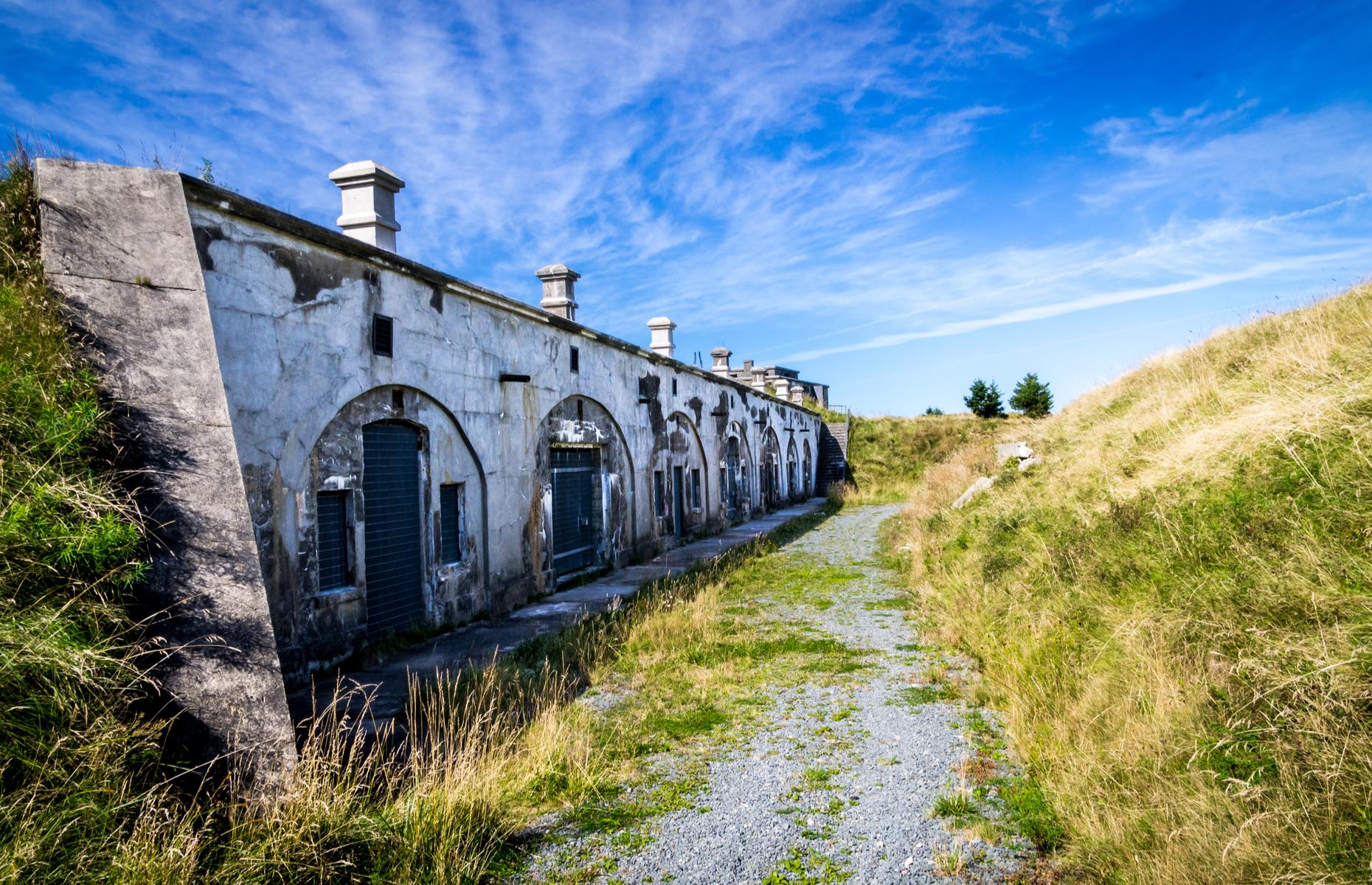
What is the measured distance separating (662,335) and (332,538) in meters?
12.2

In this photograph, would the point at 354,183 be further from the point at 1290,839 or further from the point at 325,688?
the point at 1290,839

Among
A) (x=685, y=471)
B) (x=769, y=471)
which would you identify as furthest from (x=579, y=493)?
(x=769, y=471)

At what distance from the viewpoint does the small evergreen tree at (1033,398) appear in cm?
3575

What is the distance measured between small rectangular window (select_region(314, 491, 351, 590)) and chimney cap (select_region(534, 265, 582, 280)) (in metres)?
6.54

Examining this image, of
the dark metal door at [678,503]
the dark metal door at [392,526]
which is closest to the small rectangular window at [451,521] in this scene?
the dark metal door at [392,526]

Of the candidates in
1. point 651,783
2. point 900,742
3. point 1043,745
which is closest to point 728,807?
point 651,783

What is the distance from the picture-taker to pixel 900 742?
193 inches

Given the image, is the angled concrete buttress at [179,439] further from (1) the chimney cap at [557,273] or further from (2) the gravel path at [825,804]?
(1) the chimney cap at [557,273]

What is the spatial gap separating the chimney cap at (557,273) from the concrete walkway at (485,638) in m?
5.09

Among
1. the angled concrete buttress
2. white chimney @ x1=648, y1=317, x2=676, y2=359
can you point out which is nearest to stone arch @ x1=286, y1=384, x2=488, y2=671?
the angled concrete buttress

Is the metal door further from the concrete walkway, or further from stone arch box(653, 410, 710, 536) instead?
the concrete walkway

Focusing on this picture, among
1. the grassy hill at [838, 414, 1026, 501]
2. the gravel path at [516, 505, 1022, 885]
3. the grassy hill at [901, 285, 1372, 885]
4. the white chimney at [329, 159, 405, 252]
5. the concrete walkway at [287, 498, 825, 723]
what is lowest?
the gravel path at [516, 505, 1022, 885]

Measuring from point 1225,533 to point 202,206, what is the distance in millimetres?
7621

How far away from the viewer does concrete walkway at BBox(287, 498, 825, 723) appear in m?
5.76
